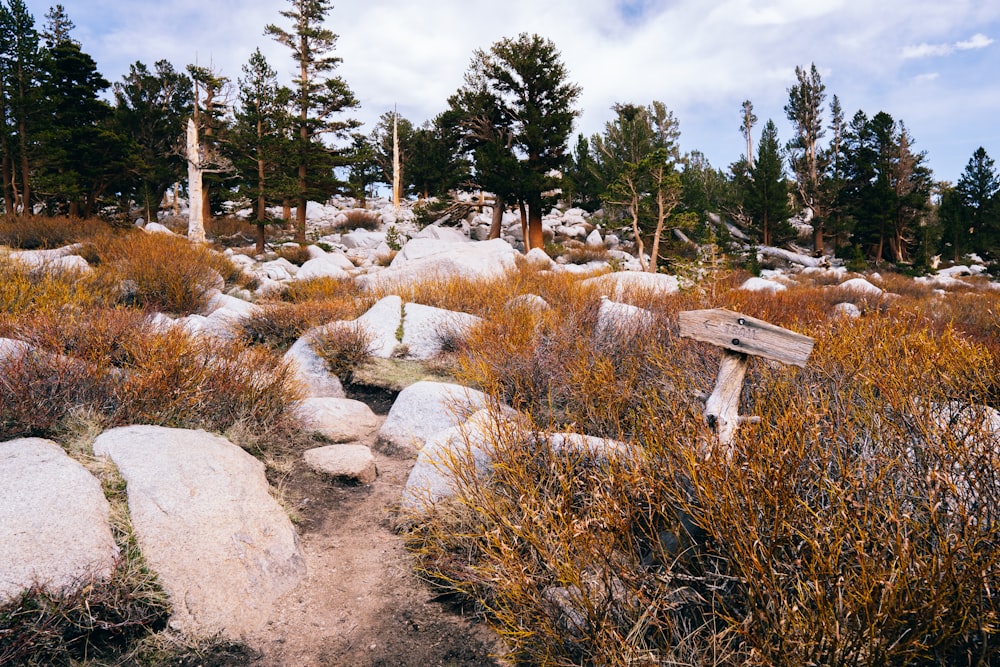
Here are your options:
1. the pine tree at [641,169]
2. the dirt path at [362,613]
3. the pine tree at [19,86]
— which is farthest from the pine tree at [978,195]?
the pine tree at [19,86]

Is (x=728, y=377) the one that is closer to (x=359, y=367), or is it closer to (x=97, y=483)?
(x=97, y=483)

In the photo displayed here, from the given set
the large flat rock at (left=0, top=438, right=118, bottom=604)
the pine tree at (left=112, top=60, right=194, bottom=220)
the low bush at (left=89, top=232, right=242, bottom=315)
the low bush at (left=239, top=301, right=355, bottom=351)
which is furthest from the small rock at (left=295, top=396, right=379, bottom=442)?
the pine tree at (left=112, top=60, right=194, bottom=220)

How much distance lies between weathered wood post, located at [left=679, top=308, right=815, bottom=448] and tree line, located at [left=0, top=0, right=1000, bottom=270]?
13475 mm

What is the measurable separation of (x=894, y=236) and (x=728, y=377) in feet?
97.2

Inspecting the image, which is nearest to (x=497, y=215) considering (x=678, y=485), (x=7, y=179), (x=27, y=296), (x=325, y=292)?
(x=325, y=292)

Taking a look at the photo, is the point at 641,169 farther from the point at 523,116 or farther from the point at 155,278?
the point at 155,278

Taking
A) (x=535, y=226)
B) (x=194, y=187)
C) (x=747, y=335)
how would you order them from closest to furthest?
(x=747, y=335), (x=194, y=187), (x=535, y=226)

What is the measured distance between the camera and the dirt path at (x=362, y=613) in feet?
7.86

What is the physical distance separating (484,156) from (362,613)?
1898cm

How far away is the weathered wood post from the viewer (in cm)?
259

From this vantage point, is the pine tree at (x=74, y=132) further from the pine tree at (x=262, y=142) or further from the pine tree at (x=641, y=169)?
the pine tree at (x=641, y=169)

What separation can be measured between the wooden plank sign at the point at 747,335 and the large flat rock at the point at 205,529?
269 cm

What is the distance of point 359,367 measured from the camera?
6629 mm

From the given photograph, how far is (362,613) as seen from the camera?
2697mm
